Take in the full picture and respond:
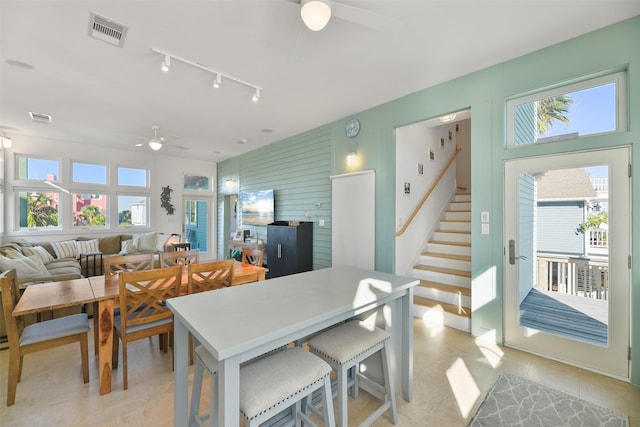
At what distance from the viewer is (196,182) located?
328 inches

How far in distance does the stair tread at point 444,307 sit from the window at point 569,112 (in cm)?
208

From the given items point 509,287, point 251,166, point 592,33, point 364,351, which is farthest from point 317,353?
point 251,166

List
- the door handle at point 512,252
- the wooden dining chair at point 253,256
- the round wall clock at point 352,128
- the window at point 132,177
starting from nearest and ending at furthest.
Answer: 1. the door handle at point 512,252
2. the wooden dining chair at point 253,256
3. the round wall clock at point 352,128
4. the window at point 132,177

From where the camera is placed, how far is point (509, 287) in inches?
116

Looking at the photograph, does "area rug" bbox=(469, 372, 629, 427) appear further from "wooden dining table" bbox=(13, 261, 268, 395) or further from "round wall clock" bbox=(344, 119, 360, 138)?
"round wall clock" bbox=(344, 119, 360, 138)

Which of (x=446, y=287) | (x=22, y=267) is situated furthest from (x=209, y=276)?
(x=446, y=287)

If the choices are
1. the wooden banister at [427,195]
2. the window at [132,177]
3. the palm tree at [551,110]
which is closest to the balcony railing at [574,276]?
the palm tree at [551,110]

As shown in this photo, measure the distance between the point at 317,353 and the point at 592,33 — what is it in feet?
12.2

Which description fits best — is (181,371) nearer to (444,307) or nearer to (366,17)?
(366,17)

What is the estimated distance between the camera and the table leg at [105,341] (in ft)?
7.06

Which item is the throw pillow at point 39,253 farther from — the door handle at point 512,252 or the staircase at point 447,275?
the door handle at point 512,252

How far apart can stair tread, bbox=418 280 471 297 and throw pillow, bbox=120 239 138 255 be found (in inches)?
251

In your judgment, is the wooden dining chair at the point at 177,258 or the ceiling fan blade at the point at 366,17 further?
the wooden dining chair at the point at 177,258

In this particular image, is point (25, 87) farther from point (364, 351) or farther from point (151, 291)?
point (364, 351)
